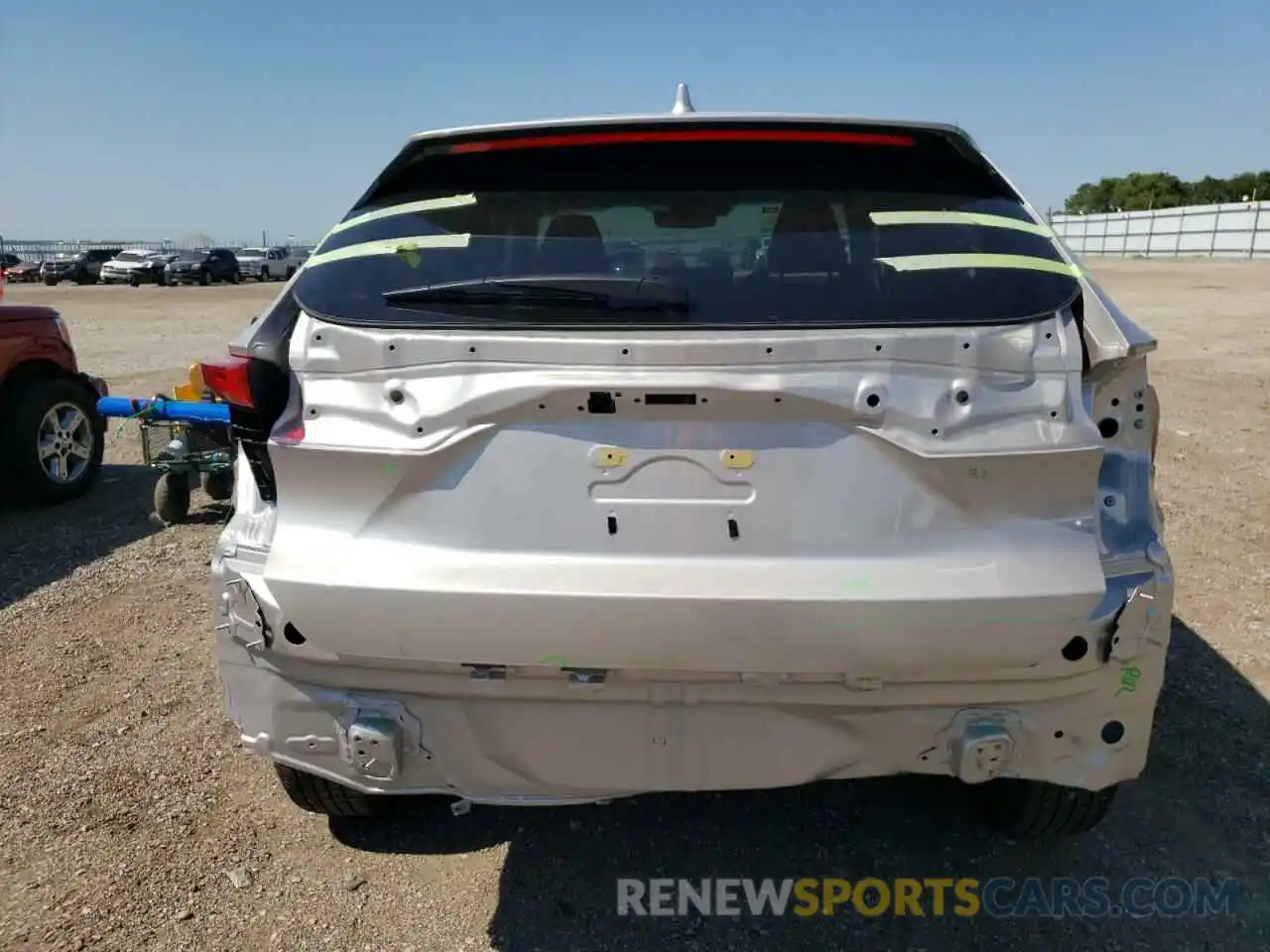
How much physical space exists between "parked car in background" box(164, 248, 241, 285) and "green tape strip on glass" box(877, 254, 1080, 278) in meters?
41.6

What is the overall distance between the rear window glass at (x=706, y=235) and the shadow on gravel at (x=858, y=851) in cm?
157

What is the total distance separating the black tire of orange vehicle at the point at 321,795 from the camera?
101 inches

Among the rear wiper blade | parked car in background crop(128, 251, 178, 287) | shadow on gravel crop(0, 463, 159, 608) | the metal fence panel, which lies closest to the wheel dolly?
shadow on gravel crop(0, 463, 159, 608)

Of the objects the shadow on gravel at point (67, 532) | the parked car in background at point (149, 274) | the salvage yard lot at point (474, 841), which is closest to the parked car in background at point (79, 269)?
the parked car in background at point (149, 274)

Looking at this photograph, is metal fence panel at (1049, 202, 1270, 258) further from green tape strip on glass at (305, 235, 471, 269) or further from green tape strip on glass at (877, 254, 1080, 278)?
green tape strip on glass at (305, 235, 471, 269)

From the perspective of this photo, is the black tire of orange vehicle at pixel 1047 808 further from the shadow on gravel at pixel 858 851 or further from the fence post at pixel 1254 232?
the fence post at pixel 1254 232

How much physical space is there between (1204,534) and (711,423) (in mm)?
4613

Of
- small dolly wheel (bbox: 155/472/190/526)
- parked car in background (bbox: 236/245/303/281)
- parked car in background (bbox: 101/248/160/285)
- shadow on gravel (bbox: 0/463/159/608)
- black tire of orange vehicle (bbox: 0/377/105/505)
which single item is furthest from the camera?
parked car in background (bbox: 236/245/303/281)

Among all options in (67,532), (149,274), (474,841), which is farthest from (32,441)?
(149,274)

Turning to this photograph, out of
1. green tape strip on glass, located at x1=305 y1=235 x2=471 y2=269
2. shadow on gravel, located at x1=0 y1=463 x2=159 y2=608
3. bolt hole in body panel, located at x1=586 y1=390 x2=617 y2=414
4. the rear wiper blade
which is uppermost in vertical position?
green tape strip on glass, located at x1=305 y1=235 x2=471 y2=269

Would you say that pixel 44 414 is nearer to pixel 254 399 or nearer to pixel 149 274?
pixel 254 399

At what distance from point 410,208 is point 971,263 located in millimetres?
1325

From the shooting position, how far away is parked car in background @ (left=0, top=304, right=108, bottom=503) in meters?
6.16

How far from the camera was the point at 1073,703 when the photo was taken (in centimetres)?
202
